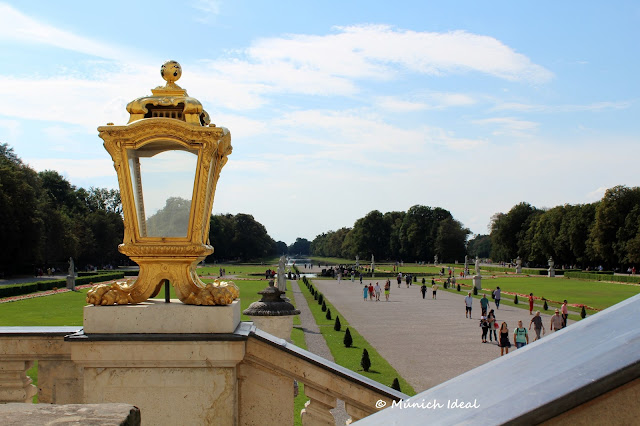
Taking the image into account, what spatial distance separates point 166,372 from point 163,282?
712 mm

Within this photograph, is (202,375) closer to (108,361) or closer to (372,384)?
(108,361)

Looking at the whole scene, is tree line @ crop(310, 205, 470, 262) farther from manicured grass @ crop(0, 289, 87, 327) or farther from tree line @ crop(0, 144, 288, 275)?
manicured grass @ crop(0, 289, 87, 327)

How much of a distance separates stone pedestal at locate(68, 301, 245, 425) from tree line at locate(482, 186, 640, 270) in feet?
244

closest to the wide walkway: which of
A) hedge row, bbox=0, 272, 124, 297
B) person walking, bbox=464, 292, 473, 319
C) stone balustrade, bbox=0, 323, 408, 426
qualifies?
person walking, bbox=464, 292, 473, 319

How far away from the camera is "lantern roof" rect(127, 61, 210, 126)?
15.0 ft

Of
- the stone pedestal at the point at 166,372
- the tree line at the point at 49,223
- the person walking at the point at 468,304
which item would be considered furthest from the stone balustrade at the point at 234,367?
the tree line at the point at 49,223

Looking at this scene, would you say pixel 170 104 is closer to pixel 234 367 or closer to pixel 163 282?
pixel 163 282

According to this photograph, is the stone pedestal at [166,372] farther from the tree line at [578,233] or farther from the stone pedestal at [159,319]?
the tree line at [578,233]

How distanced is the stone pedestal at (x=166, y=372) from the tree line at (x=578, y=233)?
244 feet

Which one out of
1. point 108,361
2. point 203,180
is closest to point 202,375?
point 108,361

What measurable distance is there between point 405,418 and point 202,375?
2.75m

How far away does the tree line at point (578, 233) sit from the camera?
7431 cm

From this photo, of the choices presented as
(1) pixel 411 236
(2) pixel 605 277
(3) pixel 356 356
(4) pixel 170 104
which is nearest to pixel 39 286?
(3) pixel 356 356

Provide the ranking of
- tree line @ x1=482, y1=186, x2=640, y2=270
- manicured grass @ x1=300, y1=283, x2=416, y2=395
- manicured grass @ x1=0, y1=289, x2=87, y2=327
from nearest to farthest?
1. manicured grass @ x1=300, y1=283, x2=416, y2=395
2. manicured grass @ x1=0, y1=289, x2=87, y2=327
3. tree line @ x1=482, y1=186, x2=640, y2=270
